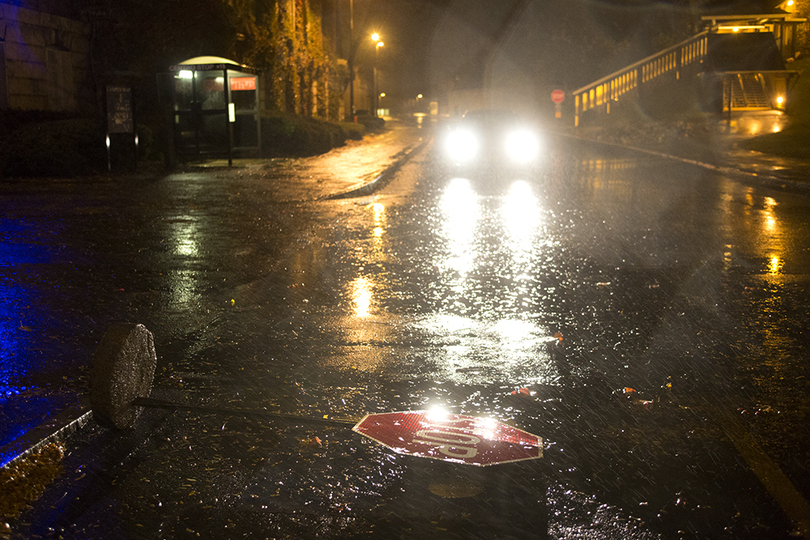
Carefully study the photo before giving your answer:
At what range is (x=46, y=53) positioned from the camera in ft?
74.1

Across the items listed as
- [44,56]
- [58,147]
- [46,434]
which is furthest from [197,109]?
[46,434]

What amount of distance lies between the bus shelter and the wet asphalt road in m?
9.89

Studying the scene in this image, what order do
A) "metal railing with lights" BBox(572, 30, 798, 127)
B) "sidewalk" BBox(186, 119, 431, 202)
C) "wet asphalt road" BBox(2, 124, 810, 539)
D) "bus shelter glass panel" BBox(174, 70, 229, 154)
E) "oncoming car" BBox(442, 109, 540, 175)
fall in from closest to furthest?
"wet asphalt road" BBox(2, 124, 810, 539) < "sidewalk" BBox(186, 119, 431, 202) < "bus shelter glass panel" BBox(174, 70, 229, 154) < "oncoming car" BBox(442, 109, 540, 175) < "metal railing with lights" BBox(572, 30, 798, 127)

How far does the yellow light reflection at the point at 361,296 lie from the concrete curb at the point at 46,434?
2823 millimetres

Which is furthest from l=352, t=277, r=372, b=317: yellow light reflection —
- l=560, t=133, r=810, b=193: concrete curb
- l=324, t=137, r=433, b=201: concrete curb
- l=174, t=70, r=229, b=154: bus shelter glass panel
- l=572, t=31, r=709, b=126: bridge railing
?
l=572, t=31, r=709, b=126: bridge railing

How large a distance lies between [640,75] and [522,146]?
17790mm

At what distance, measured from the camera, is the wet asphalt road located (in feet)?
10.8

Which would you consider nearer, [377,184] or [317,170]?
[377,184]

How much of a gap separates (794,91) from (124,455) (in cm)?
4224

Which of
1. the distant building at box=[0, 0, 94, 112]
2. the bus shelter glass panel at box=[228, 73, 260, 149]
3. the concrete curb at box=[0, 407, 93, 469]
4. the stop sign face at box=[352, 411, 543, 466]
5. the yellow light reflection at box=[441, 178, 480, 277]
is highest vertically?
the distant building at box=[0, 0, 94, 112]

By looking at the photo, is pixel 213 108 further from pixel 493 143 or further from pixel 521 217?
pixel 493 143

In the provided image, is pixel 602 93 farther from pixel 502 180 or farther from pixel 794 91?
pixel 502 180

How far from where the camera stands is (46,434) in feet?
12.4

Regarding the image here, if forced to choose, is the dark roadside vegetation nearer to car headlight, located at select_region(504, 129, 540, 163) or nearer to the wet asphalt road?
the wet asphalt road
